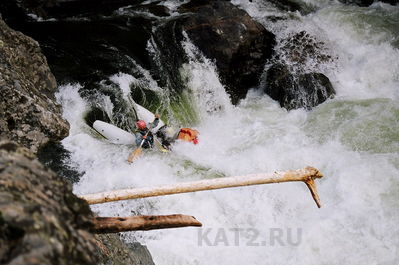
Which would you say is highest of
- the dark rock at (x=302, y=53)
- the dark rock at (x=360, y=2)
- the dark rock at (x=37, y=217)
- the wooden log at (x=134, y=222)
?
the dark rock at (x=37, y=217)

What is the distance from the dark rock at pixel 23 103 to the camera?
4.14 meters

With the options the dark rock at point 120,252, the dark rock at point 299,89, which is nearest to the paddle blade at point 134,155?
the dark rock at point 120,252

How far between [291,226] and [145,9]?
24.6 feet

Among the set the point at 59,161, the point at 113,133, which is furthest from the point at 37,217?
the point at 113,133

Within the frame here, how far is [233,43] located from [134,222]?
652 centimetres

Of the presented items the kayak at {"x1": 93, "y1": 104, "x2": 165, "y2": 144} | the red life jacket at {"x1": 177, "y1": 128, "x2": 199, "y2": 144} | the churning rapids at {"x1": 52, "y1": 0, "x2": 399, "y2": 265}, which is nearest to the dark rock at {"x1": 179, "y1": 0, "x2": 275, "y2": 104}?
the churning rapids at {"x1": 52, "y1": 0, "x2": 399, "y2": 265}

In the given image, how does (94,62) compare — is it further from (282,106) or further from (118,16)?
(282,106)

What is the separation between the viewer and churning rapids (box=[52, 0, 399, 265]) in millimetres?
4625

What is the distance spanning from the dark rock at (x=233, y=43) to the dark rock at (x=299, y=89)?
0.54m

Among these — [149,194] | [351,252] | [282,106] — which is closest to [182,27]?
[282,106]

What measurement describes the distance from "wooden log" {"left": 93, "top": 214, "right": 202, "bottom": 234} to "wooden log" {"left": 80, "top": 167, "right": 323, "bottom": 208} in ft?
1.62

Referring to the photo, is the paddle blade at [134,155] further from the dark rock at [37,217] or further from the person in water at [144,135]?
the dark rock at [37,217]

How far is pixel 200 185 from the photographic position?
247 cm

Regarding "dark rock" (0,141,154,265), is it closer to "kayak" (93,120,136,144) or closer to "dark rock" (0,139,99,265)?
"dark rock" (0,139,99,265)
